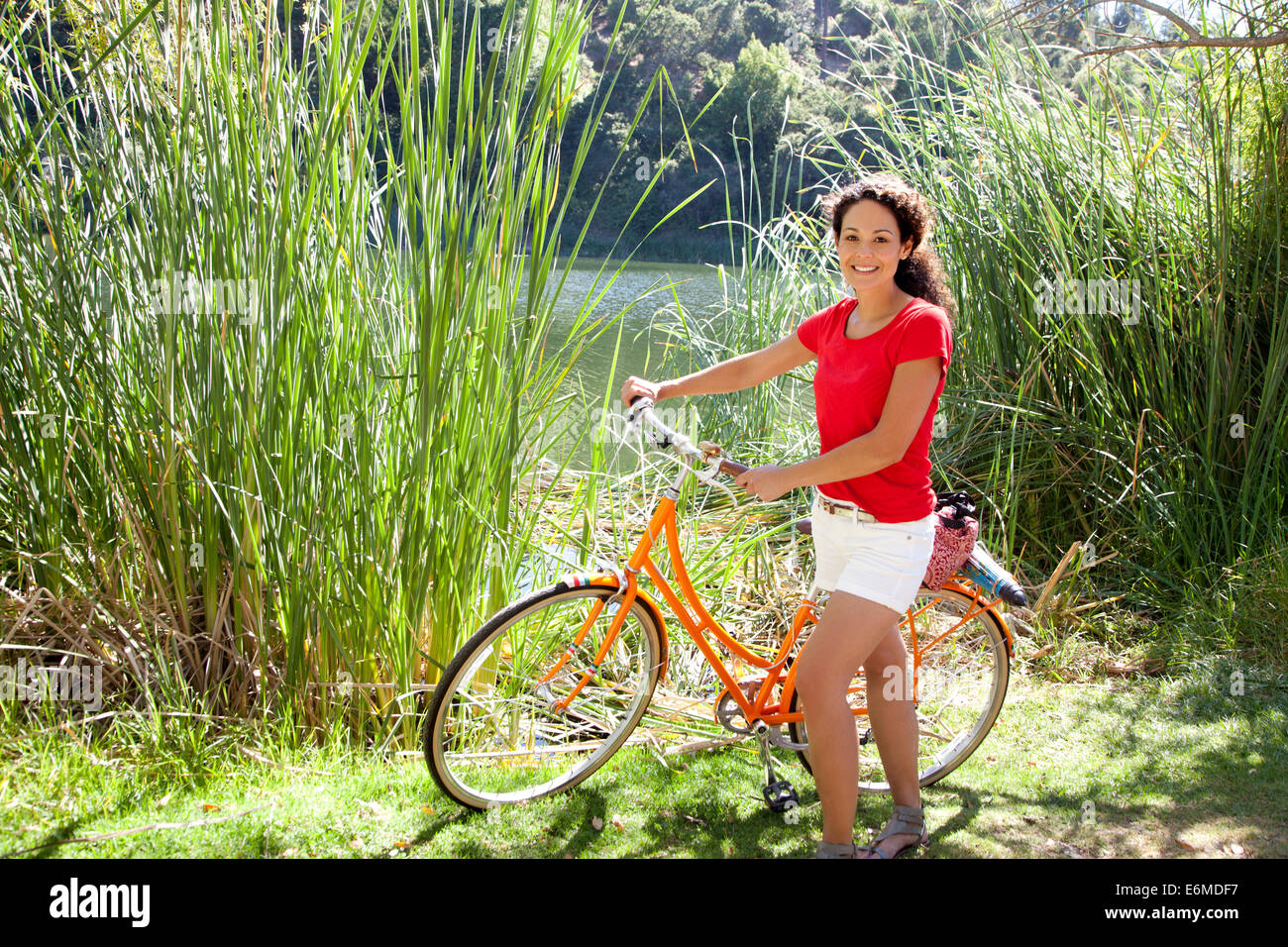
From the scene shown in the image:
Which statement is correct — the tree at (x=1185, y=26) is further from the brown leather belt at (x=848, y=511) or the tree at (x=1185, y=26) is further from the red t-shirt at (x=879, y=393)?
the brown leather belt at (x=848, y=511)

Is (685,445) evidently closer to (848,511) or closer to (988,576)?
(848,511)

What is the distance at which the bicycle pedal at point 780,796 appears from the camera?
96.2 inches

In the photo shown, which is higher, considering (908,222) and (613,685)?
(908,222)

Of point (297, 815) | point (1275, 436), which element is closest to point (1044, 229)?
point (1275, 436)

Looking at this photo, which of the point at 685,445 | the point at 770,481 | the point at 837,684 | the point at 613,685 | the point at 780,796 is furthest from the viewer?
the point at 613,685

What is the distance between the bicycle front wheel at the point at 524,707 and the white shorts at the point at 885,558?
1.75 feet

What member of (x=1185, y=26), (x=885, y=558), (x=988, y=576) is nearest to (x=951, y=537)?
(x=988, y=576)

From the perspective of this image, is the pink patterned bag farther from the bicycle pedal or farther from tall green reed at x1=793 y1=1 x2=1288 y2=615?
tall green reed at x1=793 y1=1 x2=1288 y2=615

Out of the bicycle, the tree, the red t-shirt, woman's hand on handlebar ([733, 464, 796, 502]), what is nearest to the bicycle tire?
the bicycle

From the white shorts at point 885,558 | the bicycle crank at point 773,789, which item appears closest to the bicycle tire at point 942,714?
the bicycle crank at point 773,789

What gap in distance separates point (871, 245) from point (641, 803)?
148 cm

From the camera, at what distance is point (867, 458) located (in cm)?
196

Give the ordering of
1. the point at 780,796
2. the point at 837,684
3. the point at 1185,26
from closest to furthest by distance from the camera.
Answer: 1. the point at 837,684
2. the point at 780,796
3. the point at 1185,26

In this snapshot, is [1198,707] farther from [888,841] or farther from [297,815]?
Result: [297,815]
